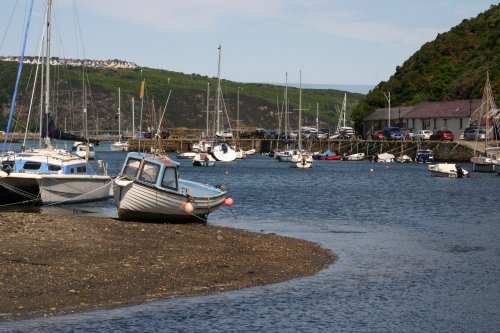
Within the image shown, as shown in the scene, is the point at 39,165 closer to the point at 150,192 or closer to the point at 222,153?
the point at 150,192

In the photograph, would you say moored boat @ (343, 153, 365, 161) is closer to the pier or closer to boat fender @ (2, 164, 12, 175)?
the pier

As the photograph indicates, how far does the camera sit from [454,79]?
625 ft

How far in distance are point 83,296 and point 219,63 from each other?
114125 millimetres

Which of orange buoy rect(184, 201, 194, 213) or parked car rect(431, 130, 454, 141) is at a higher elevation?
parked car rect(431, 130, 454, 141)

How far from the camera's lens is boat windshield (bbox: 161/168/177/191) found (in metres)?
41.1

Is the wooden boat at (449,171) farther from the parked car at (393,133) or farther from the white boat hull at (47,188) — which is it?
the parked car at (393,133)

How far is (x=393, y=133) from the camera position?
167000mm

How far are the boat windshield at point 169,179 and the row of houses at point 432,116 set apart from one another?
107315 millimetres

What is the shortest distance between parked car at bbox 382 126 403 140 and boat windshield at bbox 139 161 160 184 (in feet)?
423

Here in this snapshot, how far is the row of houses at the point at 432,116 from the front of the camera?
159m

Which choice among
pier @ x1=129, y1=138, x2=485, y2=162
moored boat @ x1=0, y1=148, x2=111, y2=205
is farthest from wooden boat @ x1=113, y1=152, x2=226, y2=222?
pier @ x1=129, y1=138, x2=485, y2=162

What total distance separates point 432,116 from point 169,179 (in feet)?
438

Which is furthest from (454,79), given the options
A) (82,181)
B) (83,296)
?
(83,296)

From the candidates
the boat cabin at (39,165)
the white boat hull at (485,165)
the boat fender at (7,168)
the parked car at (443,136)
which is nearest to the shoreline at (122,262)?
the boat fender at (7,168)
